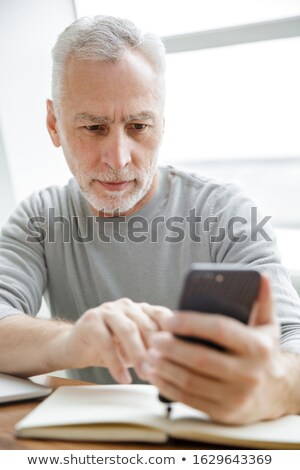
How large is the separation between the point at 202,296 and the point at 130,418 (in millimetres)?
215

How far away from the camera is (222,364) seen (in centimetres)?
75

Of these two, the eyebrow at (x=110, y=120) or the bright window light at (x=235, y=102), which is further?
the bright window light at (x=235, y=102)

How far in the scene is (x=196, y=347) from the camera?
0.77 meters

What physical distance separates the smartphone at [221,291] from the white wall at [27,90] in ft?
6.92

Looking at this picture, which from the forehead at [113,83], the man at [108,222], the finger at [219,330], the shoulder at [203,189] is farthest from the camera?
the shoulder at [203,189]

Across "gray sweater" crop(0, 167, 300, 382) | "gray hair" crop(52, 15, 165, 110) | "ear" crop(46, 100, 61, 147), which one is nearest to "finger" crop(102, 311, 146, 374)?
"gray sweater" crop(0, 167, 300, 382)

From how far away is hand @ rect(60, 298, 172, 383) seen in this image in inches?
37.7

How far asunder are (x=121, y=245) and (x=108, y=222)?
8 centimetres

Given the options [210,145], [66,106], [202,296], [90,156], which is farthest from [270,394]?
[210,145]

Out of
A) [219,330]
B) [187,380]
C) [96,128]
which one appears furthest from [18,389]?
[96,128]

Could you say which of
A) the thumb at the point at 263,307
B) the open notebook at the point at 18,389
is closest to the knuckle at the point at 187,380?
the thumb at the point at 263,307

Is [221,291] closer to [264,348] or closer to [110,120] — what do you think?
[264,348]

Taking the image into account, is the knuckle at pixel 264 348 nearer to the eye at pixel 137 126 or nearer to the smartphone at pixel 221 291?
the smartphone at pixel 221 291

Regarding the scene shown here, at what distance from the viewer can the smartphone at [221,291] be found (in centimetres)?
78
